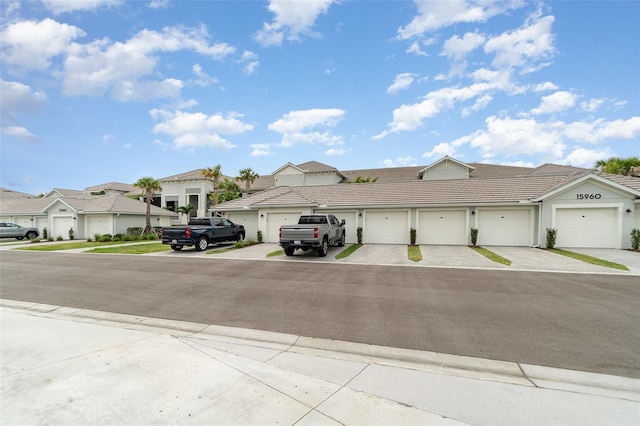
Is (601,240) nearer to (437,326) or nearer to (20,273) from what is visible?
(437,326)

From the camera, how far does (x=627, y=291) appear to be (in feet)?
27.9

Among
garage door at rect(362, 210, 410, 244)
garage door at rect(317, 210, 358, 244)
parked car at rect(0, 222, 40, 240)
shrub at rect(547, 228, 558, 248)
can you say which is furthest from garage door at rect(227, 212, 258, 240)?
parked car at rect(0, 222, 40, 240)

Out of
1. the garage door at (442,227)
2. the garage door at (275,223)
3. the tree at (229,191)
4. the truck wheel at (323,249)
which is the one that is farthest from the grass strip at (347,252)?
the tree at (229,191)

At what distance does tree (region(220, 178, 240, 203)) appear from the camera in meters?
35.8

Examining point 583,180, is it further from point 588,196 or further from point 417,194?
point 417,194

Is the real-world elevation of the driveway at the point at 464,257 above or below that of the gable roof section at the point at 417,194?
below

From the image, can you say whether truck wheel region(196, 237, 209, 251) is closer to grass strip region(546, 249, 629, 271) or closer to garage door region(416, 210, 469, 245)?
garage door region(416, 210, 469, 245)

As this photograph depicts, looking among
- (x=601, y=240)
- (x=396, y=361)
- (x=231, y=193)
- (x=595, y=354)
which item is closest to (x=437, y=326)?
(x=396, y=361)

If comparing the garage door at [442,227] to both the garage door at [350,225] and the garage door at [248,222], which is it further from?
the garage door at [248,222]

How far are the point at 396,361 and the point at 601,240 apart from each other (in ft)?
61.8

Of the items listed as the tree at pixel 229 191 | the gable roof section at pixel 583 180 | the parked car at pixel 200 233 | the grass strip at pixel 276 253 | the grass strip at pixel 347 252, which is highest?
the tree at pixel 229 191

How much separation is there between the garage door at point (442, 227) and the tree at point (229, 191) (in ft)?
77.0

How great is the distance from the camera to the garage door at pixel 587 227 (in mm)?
16438

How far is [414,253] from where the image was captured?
640 inches
